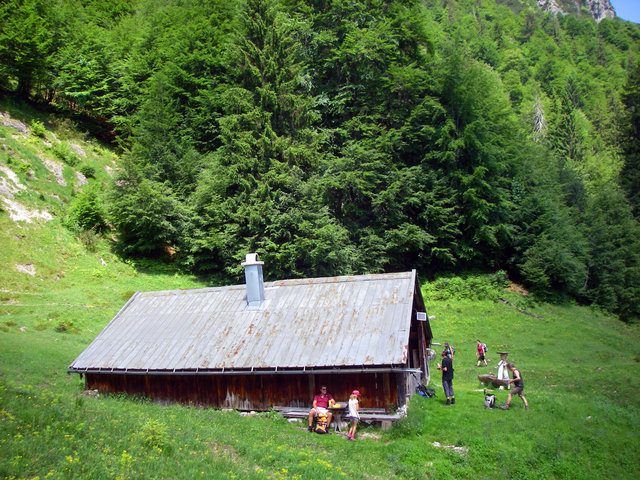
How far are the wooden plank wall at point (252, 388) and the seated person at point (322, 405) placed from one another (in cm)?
71

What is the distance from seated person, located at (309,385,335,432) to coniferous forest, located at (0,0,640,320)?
17.5m

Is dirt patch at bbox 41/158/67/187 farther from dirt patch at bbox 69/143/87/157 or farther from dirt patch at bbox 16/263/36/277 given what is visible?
dirt patch at bbox 16/263/36/277

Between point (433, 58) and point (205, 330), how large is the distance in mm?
35090

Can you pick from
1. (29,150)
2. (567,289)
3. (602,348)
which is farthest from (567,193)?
(29,150)

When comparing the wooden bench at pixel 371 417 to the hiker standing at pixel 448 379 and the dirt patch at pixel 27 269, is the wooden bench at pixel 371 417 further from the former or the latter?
the dirt patch at pixel 27 269

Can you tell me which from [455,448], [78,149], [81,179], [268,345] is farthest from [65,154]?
[455,448]

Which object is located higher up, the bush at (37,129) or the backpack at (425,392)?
the bush at (37,129)

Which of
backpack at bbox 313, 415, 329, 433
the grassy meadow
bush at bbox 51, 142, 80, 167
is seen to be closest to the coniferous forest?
bush at bbox 51, 142, 80, 167

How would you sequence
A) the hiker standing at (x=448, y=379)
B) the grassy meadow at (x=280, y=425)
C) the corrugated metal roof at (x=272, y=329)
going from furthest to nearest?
the hiker standing at (x=448, y=379), the corrugated metal roof at (x=272, y=329), the grassy meadow at (x=280, y=425)

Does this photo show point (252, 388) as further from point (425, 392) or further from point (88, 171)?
point (88, 171)

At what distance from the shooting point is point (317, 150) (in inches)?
1433

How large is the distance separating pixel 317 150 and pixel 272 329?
77.0 feet

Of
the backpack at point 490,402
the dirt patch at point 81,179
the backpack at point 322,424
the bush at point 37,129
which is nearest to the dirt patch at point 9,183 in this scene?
the dirt patch at point 81,179

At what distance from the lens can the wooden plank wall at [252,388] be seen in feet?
44.0
